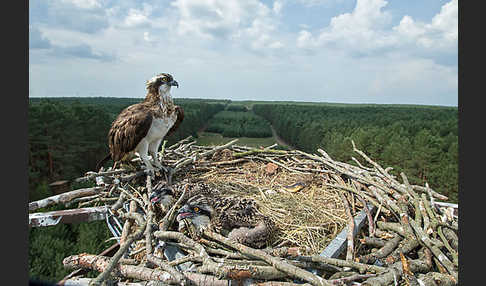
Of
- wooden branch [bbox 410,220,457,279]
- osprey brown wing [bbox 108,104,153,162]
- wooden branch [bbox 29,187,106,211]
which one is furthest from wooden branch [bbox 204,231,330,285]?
osprey brown wing [bbox 108,104,153,162]

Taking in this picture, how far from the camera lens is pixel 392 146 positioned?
51.8 ft

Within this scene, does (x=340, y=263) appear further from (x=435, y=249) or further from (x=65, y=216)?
(x=65, y=216)

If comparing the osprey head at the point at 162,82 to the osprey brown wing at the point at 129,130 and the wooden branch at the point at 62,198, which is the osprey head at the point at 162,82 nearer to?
the osprey brown wing at the point at 129,130

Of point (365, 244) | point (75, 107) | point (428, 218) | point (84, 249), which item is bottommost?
point (84, 249)

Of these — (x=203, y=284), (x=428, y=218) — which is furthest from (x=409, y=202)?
(x=203, y=284)

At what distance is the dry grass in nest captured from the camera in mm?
2490

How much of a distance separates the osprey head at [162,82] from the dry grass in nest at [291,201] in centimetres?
128

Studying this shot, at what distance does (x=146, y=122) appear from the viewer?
3244mm

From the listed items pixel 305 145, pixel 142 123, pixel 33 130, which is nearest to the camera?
pixel 142 123

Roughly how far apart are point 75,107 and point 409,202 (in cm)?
1809

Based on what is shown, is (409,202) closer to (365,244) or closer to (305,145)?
(365,244)

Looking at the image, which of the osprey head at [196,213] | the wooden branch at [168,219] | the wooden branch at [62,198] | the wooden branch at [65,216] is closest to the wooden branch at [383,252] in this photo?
the osprey head at [196,213]

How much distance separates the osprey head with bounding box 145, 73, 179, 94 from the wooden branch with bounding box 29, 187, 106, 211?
1357 millimetres

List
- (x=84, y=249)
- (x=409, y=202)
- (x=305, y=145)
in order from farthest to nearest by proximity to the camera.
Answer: (x=305, y=145) < (x=84, y=249) < (x=409, y=202)
